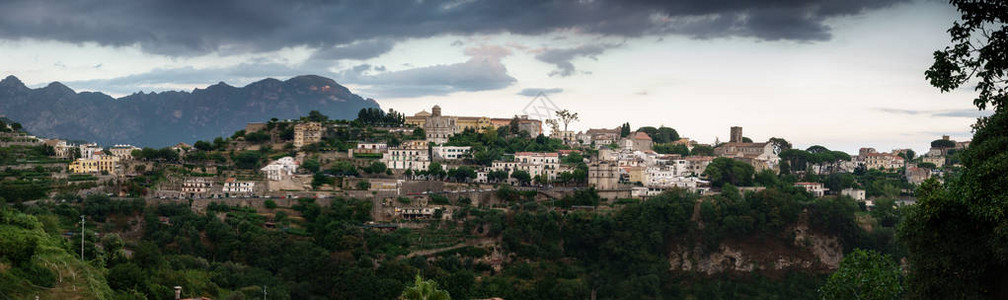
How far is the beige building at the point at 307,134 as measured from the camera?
47.3 m

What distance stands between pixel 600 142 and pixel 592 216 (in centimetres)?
2165

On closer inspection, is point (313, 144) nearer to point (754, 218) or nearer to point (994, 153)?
point (754, 218)

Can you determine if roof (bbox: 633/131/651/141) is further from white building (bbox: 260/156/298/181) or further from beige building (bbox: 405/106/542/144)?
white building (bbox: 260/156/298/181)

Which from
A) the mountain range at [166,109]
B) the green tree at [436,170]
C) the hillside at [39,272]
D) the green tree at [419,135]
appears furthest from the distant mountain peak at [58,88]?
the hillside at [39,272]

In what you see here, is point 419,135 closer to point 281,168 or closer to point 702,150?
point 281,168

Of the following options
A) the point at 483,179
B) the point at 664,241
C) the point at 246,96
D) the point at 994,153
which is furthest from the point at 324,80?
the point at 994,153

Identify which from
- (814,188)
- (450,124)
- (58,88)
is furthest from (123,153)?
(58,88)

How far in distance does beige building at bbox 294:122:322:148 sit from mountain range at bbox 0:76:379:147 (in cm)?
7608

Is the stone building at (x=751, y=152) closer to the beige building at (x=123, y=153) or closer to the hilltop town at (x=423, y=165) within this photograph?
the hilltop town at (x=423, y=165)

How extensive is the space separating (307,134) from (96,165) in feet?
40.1

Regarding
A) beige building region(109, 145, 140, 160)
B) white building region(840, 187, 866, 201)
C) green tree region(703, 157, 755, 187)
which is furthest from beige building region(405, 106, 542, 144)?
white building region(840, 187, 866, 201)

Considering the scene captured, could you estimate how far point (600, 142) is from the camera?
186 feet

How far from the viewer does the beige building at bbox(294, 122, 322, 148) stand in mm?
47344

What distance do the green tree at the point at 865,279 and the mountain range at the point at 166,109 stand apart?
116376mm
